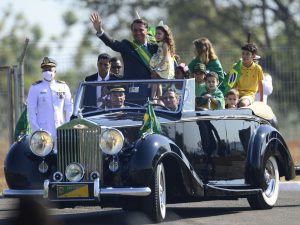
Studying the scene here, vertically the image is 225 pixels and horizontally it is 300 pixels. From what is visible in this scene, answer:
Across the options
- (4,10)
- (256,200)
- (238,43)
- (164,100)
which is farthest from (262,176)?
(4,10)

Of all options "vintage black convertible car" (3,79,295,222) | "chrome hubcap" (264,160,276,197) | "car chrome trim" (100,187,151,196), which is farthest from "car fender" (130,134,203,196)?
"chrome hubcap" (264,160,276,197)

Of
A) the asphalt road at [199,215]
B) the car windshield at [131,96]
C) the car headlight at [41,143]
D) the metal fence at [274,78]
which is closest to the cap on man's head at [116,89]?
the car windshield at [131,96]

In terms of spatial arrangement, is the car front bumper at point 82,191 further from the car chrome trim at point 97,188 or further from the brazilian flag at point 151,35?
the brazilian flag at point 151,35

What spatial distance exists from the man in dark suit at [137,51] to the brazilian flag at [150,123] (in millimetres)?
1678

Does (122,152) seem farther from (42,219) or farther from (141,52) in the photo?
(42,219)

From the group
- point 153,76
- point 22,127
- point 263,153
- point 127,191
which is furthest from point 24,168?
point 263,153

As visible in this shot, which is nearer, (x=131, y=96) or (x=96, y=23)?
(x=131, y=96)

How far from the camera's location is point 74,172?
398 inches

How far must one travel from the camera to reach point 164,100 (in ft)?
36.8

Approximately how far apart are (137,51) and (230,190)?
2.12m

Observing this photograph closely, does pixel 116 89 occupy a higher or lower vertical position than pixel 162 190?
higher

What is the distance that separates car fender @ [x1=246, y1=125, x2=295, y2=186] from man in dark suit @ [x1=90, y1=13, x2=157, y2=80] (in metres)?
1.47

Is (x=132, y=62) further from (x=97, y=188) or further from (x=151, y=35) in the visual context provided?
(x=97, y=188)

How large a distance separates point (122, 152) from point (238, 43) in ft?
99.6
